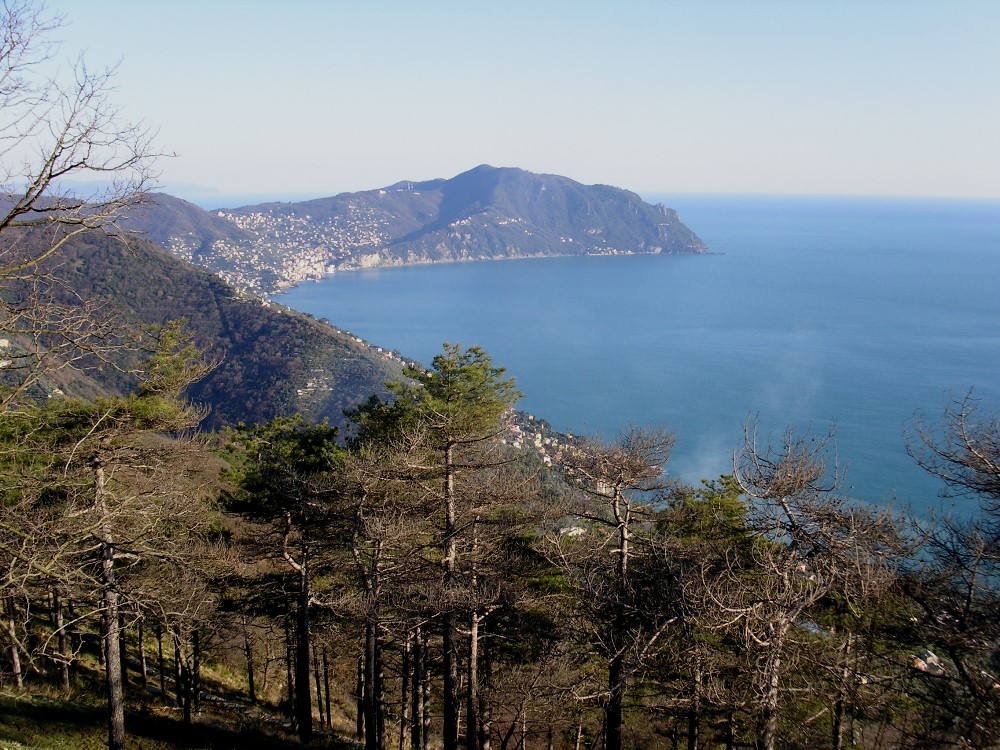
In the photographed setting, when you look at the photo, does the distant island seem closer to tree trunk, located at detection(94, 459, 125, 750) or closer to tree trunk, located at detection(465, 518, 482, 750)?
tree trunk, located at detection(94, 459, 125, 750)

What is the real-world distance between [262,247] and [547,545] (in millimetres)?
152907

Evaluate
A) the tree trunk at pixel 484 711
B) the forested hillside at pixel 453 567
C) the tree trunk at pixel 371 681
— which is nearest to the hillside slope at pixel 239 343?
the forested hillside at pixel 453 567

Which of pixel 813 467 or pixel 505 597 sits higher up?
pixel 813 467

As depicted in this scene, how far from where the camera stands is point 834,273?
109 meters

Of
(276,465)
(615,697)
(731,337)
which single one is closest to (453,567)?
(615,697)

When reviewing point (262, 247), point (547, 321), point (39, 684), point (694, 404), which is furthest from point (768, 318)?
point (262, 247)

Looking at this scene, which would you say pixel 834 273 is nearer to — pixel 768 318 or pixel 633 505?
pixel 768 318

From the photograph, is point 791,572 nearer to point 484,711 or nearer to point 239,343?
point 484,711

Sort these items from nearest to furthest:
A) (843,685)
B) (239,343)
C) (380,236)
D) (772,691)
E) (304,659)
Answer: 1. (772,691)
2. (843,685)
3. (304,659)
4. (239,343)
5. (380,236)

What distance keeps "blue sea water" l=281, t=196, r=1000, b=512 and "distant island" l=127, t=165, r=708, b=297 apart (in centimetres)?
1614

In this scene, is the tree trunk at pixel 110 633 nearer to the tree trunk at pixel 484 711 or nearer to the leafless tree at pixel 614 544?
the tree trunk at pixel 484 711

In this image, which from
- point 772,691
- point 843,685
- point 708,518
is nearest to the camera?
point 772,691

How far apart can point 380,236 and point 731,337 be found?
430 ft

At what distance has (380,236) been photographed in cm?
18388
